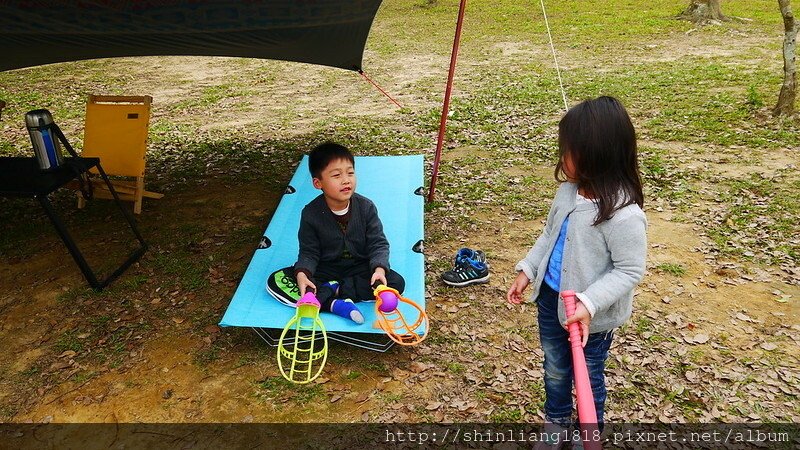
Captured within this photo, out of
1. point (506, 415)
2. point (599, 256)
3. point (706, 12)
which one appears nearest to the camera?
point (599, 256)

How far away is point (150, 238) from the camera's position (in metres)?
4.68

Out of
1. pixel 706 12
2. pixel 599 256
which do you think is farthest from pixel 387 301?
pixel 706 12

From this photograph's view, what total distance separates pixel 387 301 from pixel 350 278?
0.41 m

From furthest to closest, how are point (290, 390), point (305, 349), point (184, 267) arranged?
point (184, 267) → point (305, 349) → point (290, 390)

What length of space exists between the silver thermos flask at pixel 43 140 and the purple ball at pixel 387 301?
8.39 ft

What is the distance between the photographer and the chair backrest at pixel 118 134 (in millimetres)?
4957

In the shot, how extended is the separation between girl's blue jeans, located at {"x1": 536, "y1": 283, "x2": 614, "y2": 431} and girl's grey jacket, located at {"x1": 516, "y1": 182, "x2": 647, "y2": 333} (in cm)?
11

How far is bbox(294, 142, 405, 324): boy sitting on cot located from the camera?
3291mm

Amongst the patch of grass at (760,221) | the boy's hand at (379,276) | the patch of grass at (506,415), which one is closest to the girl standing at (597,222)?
the patch of grass at (506,415)

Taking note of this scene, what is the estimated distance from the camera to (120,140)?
502 cm

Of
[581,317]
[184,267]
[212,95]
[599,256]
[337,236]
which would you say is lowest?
[184,267]

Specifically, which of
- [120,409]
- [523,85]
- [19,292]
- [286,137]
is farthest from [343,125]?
[120,409]

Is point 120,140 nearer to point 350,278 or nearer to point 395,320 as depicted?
point 350,278

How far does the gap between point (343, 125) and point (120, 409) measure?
16.9ft
